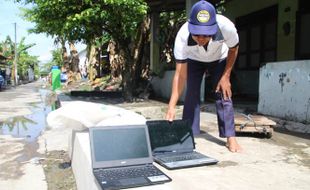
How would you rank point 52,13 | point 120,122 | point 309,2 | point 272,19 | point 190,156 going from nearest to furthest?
point 190,156, point 120,122, point 309,2, point 52,13, point 272,19

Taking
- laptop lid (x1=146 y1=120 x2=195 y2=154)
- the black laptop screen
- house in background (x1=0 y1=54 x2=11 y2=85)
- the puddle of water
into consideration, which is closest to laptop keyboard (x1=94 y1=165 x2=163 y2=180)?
the black laptop screen

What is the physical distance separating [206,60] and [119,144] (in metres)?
1.54

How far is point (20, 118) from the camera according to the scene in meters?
9.62

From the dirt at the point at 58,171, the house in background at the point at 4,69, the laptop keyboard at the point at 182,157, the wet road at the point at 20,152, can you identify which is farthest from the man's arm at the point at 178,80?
the house in background at the point at 4,69

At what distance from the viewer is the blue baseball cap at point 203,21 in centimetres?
326

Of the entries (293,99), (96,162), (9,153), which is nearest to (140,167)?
(96,162)

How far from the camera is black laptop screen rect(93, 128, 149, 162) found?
291 cm

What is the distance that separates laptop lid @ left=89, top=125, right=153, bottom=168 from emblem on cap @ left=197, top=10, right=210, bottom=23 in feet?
3.53

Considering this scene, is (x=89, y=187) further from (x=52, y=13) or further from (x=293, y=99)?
(x=52, y=13)

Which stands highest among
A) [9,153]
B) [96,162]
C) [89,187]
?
[96,162]

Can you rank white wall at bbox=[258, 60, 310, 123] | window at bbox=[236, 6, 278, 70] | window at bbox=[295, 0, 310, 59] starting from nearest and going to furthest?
white wall at bbox=[258, 60, 310, 123] < window at bbox=[295, 0, 310, 59] < window at bbox=[236, 6, 278, 70]

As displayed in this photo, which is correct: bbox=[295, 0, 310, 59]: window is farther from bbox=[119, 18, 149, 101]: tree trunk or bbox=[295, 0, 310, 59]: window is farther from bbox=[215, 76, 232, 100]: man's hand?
bbox=[215, 76, 232, 100]: man's hand

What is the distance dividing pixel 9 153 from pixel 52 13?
18.1 ft

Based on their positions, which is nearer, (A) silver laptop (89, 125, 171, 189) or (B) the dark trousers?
(A) silver laptop (89, 125, 171, 189)
